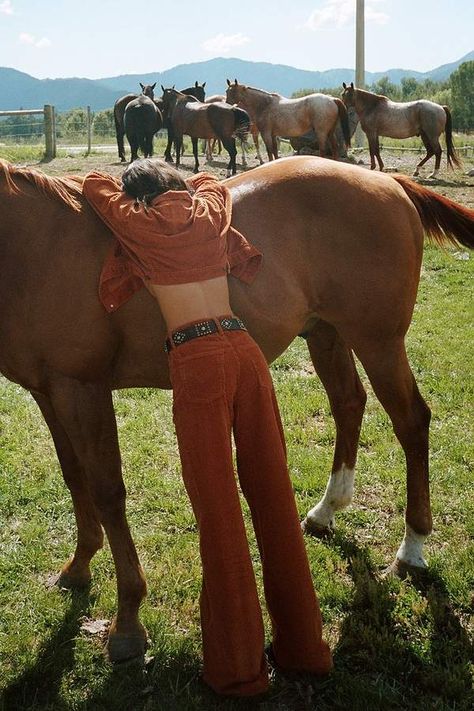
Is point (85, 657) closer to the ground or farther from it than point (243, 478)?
closer to the ground

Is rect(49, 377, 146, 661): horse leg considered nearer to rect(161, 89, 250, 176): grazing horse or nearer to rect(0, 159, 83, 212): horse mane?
rect(0, 159, 83, 212): horse mane

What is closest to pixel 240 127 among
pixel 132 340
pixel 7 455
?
pixel 7 455

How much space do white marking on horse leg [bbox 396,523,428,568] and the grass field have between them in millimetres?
91

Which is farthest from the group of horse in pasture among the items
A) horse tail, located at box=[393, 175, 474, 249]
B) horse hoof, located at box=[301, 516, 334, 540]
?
horse hoof, located at box=[301, 516, 334, 540]

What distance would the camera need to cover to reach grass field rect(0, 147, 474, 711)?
7.38 ft

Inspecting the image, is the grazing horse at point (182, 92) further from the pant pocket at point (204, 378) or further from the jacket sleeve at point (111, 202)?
the pant pocket at point (204, 378)

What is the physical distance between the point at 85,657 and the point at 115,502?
26.3 inches

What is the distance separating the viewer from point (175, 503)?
339 cm

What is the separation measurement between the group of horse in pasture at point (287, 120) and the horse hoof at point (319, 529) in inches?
489

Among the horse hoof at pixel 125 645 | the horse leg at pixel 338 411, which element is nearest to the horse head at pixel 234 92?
the horse leg at pixel 338 411

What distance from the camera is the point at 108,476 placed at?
7.65ft

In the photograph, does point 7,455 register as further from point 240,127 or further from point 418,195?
point 240,127

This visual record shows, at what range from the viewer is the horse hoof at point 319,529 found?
318cm

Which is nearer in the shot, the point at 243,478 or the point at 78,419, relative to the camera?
the point at 243,478
